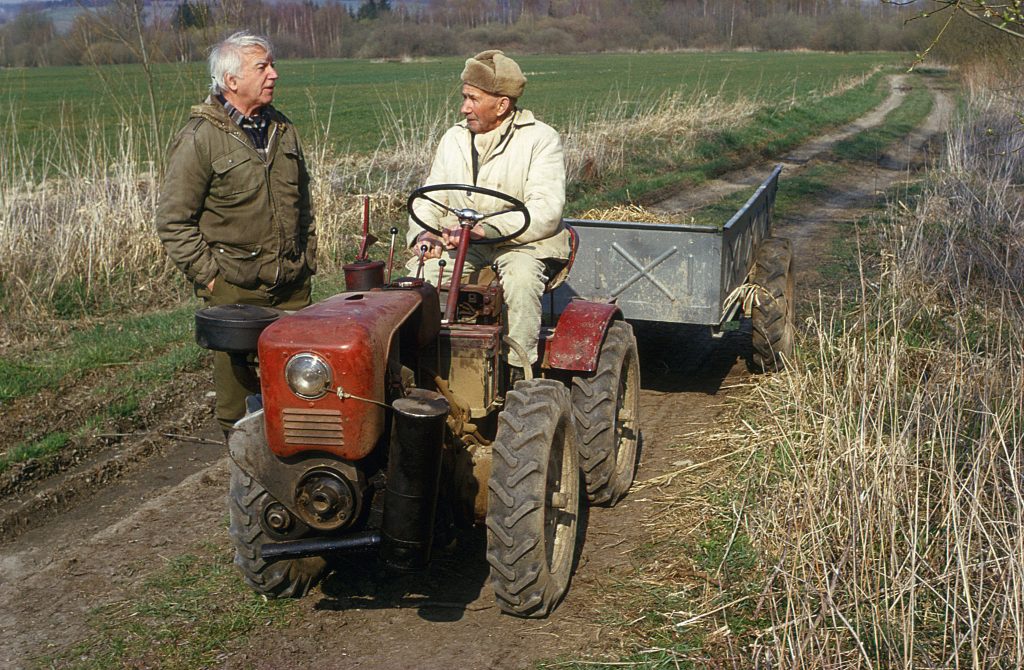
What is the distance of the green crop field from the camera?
9977 mm

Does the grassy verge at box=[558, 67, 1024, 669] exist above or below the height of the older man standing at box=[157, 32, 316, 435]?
below

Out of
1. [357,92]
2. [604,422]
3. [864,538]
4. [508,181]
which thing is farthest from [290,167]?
[357,92]

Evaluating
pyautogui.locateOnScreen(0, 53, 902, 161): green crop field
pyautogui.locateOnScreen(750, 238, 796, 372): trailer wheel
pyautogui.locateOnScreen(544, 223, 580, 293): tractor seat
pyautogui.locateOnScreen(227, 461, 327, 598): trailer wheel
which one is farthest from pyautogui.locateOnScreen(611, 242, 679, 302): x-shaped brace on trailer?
pyautogui.locateOnScreen(0, 53, 902, 161): green crop field

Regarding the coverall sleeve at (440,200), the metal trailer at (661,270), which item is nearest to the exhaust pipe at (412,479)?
the coverall sleeve at (440,200)

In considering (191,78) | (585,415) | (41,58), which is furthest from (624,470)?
(41,58)

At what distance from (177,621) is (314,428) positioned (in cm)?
119

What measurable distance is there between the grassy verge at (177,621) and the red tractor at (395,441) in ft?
0.57

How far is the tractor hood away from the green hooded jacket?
1725 mm

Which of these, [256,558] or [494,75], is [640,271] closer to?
[494,75]

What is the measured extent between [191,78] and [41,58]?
791 cm

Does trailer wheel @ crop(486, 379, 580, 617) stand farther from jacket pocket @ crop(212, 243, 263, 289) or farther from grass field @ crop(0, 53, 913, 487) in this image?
grass field @ crop(0, 53, 913, 487)

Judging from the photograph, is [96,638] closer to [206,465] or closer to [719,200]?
[206,465]

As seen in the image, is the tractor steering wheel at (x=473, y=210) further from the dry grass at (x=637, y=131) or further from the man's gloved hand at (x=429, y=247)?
the dry grass at (x=637, y=131)

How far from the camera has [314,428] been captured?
11.0ft
